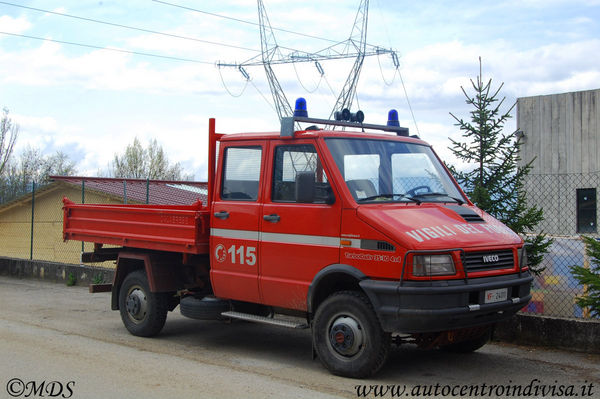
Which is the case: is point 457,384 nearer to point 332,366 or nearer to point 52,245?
point 332,366

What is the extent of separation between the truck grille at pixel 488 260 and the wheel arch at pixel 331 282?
974 millimetres

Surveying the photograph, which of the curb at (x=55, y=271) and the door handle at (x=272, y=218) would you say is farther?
the curb at (x=55, y=271)

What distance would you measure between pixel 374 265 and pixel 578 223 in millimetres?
15963

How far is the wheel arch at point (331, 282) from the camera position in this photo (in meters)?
6.56

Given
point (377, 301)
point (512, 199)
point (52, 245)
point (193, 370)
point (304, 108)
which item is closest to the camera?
point (377, 301)

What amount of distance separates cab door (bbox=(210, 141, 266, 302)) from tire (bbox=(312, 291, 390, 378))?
1.05 m

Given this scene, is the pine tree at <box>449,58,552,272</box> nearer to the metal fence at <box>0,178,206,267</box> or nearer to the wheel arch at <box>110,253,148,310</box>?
the wheel arch at <box>110,253,148,310</box>

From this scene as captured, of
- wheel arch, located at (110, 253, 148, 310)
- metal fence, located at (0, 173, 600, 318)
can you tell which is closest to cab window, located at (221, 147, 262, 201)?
wheel arch, located at (110, 253, 148, 310)

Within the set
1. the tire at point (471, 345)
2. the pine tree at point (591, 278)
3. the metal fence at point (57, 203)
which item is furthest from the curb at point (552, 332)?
the metal fence at point (57, 203)

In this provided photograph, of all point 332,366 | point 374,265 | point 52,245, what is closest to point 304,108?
point 374,265

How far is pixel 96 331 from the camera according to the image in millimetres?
9227

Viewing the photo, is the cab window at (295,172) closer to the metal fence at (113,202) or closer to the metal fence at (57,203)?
the metal fence at (113,202)

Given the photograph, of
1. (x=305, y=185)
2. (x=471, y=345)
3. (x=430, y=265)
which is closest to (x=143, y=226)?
(x=305, y=185)

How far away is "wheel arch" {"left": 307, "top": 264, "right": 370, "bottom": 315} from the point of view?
6.56m
